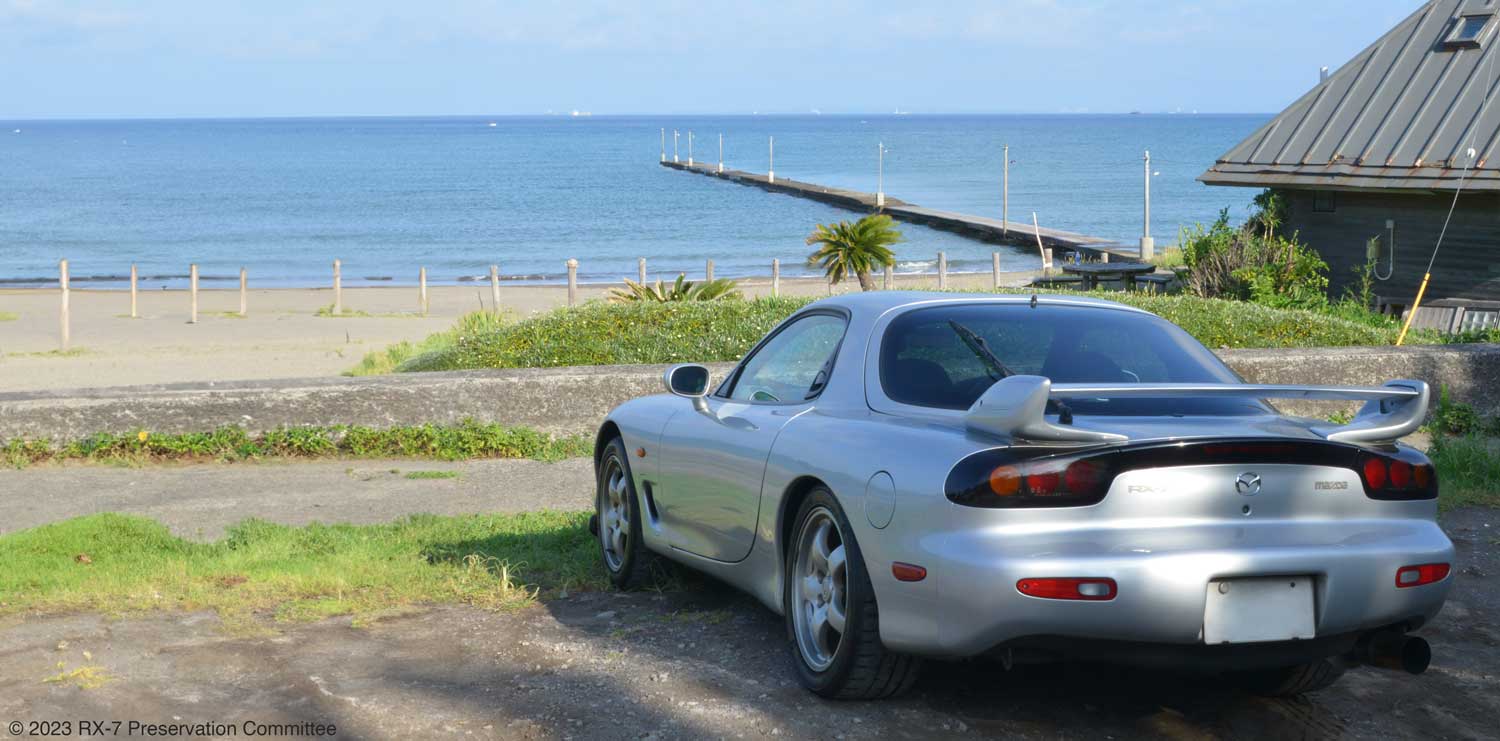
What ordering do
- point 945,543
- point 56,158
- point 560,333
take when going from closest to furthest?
1. point 945,543
2. point 560,333
3. point 56,158

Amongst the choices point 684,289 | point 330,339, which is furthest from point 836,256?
point 330,339

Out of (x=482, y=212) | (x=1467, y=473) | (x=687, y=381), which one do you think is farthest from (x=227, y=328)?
(x=482, y=212)

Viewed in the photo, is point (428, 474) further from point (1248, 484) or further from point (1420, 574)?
point (1420, 574)

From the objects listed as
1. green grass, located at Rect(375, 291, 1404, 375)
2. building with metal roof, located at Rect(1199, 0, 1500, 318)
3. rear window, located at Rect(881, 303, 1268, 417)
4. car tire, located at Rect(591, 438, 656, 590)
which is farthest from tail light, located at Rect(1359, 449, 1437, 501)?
building with metal roof, located at Rect(1199, 0, 1500, 318)

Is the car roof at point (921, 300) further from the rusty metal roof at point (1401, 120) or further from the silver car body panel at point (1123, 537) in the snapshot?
the rusty metal roof at point (1401, 120)

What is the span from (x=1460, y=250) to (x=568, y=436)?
1214cm

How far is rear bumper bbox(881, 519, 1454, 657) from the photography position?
429cm

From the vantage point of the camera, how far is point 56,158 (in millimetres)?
158875

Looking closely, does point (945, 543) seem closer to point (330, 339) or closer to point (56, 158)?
point (330, 339)

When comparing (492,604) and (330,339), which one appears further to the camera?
(330,339)

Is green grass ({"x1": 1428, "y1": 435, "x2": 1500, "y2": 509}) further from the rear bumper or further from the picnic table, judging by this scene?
the picnic table

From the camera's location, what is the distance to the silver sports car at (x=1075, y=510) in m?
4.34

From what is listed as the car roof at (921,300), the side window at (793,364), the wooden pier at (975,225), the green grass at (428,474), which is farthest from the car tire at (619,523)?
the wooden pier at (975,225)

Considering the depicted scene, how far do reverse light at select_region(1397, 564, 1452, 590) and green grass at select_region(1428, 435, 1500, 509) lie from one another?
14.5 ft
